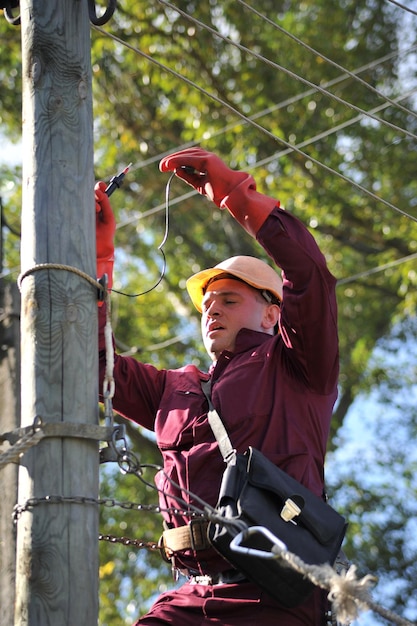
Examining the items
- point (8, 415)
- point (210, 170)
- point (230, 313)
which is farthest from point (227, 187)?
point (8, 415)

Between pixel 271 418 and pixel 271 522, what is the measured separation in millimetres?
435

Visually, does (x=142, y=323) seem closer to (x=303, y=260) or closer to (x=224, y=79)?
(x=224, y=79)

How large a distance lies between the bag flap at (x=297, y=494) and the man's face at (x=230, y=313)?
69cm

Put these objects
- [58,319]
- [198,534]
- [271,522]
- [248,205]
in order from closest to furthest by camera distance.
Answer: [58,319], [271,522], [198,534], [248,205]

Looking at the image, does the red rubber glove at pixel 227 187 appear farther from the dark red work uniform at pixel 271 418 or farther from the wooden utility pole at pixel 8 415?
the wooden utility pole at pixel 8 415

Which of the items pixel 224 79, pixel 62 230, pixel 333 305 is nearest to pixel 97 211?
pixel 62 230

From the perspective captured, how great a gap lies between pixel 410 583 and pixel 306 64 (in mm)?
5240

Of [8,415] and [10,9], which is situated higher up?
[10,9]

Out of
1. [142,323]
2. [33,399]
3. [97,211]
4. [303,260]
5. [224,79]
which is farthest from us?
[142,323]

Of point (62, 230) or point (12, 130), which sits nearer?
point (62, 230)

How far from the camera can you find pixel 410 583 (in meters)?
11.5

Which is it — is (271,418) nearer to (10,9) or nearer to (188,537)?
(188,537)

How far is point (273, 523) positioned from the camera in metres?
3.27

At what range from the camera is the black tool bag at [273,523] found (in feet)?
10.4
